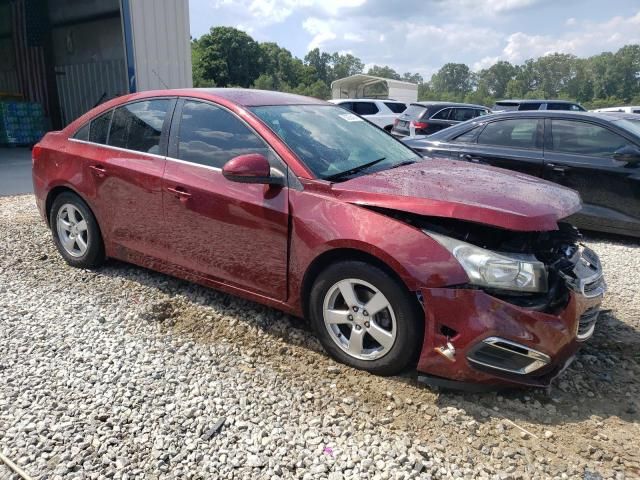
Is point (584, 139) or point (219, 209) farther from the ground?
point (584, 139)

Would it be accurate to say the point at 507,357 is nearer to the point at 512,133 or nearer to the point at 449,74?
the point at 512,133

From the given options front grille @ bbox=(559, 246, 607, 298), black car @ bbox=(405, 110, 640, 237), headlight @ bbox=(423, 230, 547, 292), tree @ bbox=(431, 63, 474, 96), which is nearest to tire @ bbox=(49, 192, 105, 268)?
headlight @ bbox=(423, 230, 547, 292)

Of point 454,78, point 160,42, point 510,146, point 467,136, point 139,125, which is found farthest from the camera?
point 454,78

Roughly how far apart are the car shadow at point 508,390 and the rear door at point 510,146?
8.67 ft

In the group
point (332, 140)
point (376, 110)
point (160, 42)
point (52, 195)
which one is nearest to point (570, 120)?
point (332, 140)

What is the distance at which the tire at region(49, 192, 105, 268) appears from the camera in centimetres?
434

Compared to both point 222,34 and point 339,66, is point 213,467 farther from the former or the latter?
point 339,66

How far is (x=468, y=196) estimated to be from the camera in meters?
2.80

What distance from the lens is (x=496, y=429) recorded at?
8.37ft

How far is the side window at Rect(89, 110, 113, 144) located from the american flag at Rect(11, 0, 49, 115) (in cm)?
1398

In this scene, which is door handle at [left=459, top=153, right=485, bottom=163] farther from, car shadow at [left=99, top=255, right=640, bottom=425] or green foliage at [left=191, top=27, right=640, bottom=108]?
green foliage at [left=191, top=27, right=640, bottom=108]

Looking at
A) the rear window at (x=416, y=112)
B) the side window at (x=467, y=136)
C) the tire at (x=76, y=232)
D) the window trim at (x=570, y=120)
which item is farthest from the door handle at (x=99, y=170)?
the rear window at (x=416, y=112)

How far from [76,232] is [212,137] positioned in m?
1.75

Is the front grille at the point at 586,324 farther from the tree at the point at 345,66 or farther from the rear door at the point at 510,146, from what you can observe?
the tree at the point at 345,66
